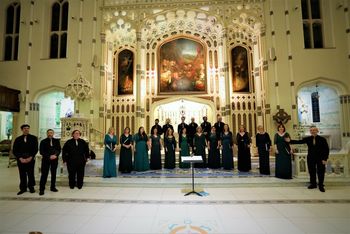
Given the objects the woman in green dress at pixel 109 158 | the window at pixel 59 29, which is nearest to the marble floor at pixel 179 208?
the woman in green dress at pixel 109 158

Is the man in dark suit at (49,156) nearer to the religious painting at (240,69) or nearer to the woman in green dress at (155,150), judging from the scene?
the woman in green dress at (155,150)

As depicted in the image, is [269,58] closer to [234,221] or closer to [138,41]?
[138,41]

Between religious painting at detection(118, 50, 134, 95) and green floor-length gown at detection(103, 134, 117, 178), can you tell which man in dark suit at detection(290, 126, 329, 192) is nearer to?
green floor-length gown at detection(103, 134, 117, 178)

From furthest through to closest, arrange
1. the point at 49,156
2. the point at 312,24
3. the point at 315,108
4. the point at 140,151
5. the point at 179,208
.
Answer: the point at 315,108
the point at 312,24
the point at 140,151
the point at 49,156
the point at 179,208

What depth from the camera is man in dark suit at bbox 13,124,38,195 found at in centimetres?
521

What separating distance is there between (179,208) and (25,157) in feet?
12.6

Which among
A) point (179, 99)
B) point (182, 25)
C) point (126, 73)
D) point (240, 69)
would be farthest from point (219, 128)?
point (182, 25)

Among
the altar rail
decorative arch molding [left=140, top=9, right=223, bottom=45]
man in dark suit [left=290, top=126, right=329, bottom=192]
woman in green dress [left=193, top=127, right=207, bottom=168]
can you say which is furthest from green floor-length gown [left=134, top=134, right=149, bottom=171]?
decorative arch molding [left=140, top=9, right=223, bottom=45]

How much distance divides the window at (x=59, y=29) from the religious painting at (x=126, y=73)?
2.99 metres

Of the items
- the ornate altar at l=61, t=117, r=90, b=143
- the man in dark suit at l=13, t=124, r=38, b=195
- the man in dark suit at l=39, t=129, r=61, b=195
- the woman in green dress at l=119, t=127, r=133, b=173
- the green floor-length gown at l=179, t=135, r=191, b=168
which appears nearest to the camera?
the man in dark suit at l=13, t=124, r=38, b=195

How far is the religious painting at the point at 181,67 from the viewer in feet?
41.7

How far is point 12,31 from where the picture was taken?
1212 centimetres

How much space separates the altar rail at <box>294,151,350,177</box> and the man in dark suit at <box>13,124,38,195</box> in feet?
22.4

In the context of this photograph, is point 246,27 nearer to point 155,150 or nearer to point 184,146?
point 184,146
